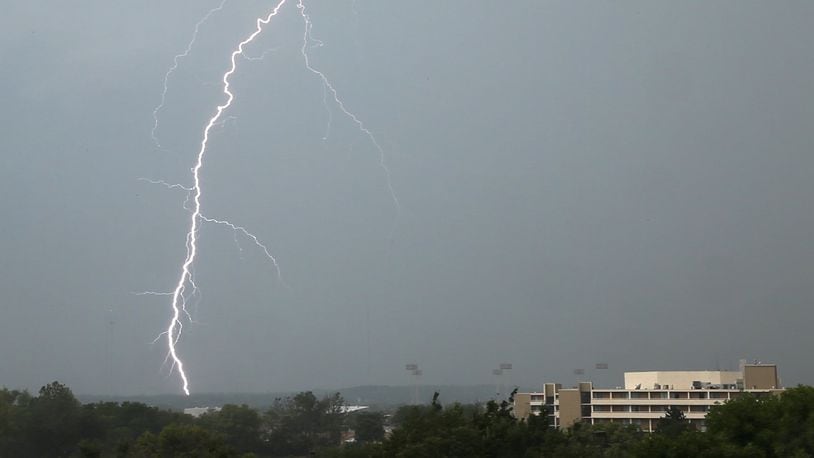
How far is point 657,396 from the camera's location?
2009 inches

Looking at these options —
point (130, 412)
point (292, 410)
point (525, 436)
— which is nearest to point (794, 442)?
point (525, 436)

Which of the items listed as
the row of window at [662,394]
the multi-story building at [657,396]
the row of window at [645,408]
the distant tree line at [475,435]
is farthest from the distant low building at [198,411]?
the row of window at [662,394]

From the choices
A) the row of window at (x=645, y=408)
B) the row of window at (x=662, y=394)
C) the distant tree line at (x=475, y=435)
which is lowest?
the distant tree line at (x=475, y=435)

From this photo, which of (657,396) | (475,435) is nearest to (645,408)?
(657,396)

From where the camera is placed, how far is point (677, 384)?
51.9 m

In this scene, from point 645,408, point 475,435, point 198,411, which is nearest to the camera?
point 475,435

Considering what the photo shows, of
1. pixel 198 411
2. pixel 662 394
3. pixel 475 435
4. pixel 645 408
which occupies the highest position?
pixel 662 394

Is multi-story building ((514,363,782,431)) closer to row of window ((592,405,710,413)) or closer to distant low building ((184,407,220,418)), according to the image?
row of window ((592,405,710,413))

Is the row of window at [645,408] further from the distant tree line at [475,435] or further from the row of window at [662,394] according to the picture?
the distant tree line at [475,435]

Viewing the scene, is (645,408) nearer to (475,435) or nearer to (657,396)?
(657,396)

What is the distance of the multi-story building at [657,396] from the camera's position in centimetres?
4988

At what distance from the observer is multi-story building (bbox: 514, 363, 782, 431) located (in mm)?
49875

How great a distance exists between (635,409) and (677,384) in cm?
304

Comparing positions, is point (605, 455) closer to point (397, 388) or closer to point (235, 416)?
point (235, 416)
